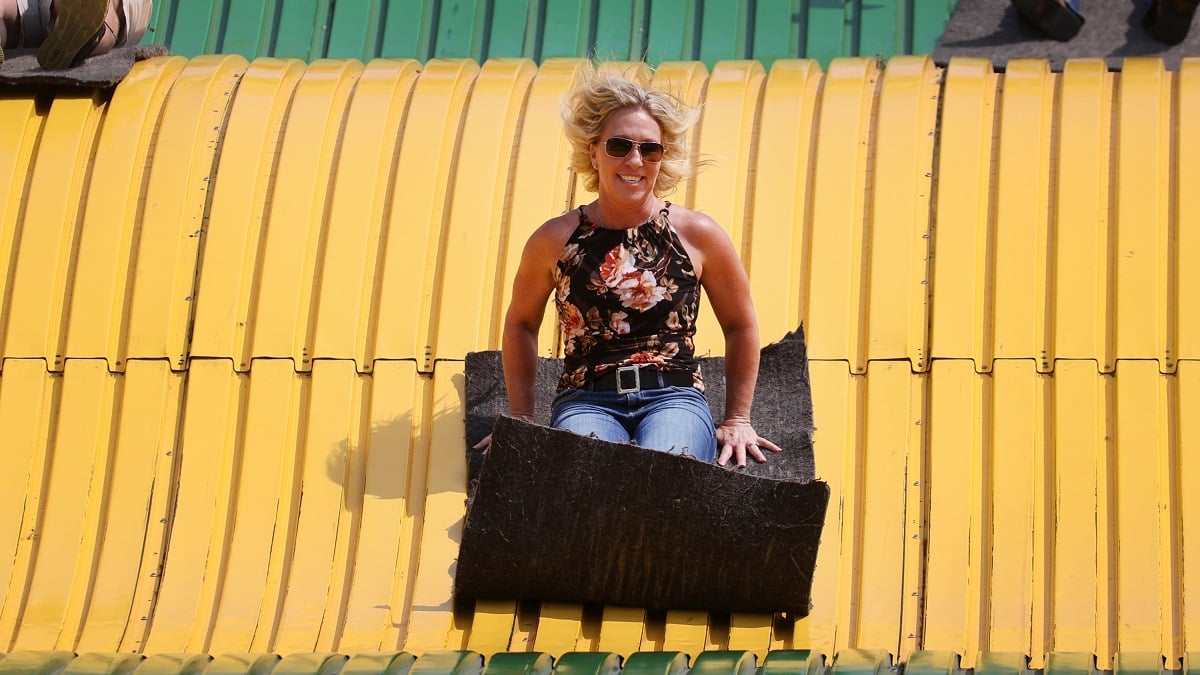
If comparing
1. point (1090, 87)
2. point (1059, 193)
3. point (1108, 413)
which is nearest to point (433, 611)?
point (1108, 413)

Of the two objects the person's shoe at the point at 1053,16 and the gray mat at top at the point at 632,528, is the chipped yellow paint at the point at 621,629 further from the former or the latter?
the person's shoe at the point at 1053,16

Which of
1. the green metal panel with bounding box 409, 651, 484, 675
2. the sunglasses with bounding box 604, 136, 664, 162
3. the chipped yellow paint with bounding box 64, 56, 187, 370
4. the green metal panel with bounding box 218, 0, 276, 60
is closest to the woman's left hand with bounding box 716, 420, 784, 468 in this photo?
the sunglasses with bounding box 604, 136, 664, 162

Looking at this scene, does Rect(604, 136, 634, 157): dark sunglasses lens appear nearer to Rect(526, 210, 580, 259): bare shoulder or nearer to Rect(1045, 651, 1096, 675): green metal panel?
Rect(526, 210, 580, 259): bare shoulder

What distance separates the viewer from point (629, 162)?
17.5 feet

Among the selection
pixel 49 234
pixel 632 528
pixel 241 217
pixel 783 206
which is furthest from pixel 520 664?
pixel 49 234

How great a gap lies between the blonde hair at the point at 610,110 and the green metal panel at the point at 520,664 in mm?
1574

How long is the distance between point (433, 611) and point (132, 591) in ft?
3.55

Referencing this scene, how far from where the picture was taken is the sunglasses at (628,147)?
5.34 m

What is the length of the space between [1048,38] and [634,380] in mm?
4762

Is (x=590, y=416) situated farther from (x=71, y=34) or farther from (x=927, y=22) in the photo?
(x=927, y=22)

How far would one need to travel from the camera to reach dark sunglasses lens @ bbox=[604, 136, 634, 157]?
17.5ft

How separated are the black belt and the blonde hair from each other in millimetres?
656

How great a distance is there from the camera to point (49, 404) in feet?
20.8

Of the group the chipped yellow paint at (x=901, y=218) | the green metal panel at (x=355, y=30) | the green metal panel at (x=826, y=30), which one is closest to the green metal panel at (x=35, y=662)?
the chipped yellow paint at (x=901, y=218)
